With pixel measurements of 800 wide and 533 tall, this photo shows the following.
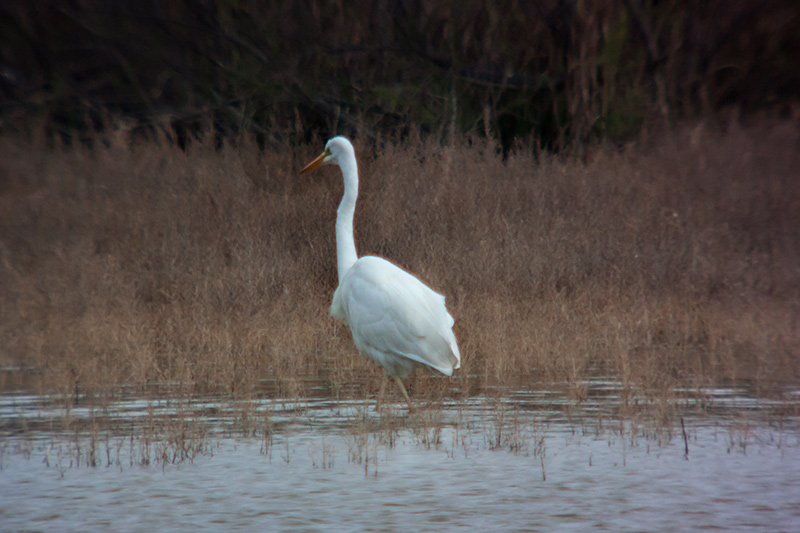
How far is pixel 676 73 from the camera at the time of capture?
564 inches

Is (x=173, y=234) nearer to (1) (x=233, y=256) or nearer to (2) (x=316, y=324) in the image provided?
(1) (x=233, y=256)

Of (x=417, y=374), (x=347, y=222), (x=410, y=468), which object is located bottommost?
(x=410, y=468)

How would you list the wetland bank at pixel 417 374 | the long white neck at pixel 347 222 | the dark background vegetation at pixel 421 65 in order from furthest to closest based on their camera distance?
the dark background vegetation at pixel 421 65 < the long white neck at pixel 347 222 < the wetland bank at pixel 417 374

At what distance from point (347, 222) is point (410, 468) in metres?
2.81

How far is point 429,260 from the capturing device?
919 centimetres

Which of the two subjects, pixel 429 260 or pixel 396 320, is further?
pixel 429 260

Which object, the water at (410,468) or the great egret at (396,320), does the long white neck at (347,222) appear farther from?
the water at (410,468)

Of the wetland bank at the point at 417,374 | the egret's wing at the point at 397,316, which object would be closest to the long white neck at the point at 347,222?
the egret's wing at the point at 397,316

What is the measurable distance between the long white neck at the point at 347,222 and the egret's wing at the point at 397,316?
49 centimetres

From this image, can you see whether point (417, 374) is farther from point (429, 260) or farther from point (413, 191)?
point (413, 191)

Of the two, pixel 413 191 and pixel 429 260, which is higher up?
pixel 413 191

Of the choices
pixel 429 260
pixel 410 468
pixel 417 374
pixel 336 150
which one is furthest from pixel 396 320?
pixel 429 260

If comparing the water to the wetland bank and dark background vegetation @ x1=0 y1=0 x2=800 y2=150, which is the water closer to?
the wetland bank

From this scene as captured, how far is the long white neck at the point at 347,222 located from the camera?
6.51 meters
